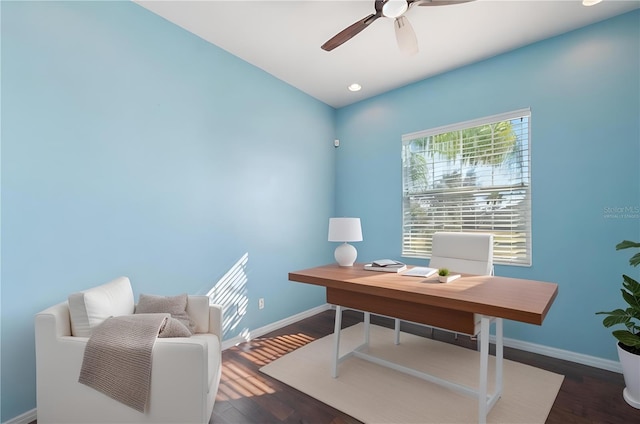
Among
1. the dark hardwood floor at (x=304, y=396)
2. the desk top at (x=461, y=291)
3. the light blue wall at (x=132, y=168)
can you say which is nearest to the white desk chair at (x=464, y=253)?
the desk top at (x=461, y=291)

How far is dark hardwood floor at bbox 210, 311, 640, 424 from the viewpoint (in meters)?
1.80

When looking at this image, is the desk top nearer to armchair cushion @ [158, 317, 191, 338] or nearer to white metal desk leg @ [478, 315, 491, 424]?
white metal desk leg @ [478, 315, 491, 424]

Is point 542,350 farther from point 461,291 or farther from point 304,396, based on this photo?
point 304,396

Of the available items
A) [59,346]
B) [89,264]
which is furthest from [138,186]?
[59,346]

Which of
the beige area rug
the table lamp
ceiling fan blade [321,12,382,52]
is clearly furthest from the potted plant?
ceiling fan blade [321,12,382,52]

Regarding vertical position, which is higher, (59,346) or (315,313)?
(59,346)

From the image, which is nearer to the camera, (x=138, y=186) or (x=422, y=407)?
(x=422, y=407)

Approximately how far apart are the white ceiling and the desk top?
208cm

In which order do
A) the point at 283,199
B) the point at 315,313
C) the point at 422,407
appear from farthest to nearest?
the point at 315,313 < the point at 283,199 < the point at 422,407

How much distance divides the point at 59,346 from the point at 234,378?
3.84 ft

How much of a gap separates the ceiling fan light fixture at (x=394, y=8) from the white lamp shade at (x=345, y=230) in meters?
1.53

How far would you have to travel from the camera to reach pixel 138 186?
227 centimetres

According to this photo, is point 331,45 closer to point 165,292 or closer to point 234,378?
point 165,292

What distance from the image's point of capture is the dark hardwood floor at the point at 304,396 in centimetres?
180
